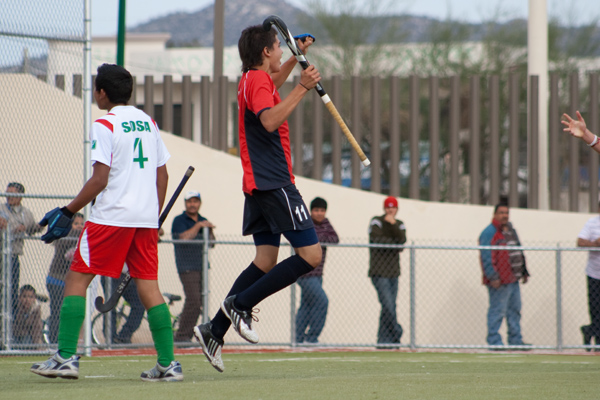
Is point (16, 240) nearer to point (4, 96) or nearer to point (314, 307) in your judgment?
point (4, 96)

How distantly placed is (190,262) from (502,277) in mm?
3966

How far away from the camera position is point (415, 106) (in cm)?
1380

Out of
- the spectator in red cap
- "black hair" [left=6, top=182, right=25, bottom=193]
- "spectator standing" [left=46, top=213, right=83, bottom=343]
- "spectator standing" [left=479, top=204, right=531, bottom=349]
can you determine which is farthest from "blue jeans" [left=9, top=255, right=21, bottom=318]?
"spectator standing" [left=479, top=204, right=531, bottom=349]

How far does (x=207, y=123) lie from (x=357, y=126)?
2327mm

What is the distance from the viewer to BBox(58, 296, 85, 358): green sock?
4.91 metres

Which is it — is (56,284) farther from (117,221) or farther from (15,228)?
(117,221)

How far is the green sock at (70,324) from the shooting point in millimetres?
4906

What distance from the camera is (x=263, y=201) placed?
5074 millimetres

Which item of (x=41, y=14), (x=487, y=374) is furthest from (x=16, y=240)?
(x=487, y=374)

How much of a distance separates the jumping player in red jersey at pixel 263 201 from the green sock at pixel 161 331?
0.22 metres

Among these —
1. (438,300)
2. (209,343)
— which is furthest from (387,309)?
(209,343)

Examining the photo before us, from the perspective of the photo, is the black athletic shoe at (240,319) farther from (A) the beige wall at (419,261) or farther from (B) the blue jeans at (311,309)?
(A) the beige wall at (419,261)

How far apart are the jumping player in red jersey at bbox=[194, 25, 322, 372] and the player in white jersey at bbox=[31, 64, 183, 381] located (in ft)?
1.31

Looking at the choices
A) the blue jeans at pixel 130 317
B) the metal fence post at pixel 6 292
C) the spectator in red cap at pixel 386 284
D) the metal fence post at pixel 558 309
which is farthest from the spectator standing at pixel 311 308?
the metal fence post at pixel 6 292
